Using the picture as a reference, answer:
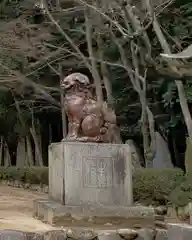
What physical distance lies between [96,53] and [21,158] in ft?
33.8

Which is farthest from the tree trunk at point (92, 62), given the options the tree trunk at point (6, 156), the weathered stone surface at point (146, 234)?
the tree trunk at point (6, 156)

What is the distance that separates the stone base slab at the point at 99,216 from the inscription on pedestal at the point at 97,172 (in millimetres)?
364

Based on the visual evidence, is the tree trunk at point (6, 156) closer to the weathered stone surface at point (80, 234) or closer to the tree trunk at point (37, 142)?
the tree trunk at point (37, 142)

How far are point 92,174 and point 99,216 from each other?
63 cm

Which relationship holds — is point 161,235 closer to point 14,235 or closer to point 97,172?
point 97,172

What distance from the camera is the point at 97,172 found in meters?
6.89

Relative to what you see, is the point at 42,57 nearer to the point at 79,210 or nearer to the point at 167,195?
the point at 167,195

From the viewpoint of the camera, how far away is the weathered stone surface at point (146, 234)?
6.23 meters

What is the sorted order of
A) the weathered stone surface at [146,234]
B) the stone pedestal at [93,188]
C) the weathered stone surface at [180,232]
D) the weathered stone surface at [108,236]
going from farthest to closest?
1. the stone pedestal at [93,188]
2. the weathered stone surface at [146,234]
3. the weathered stone surface at [108,236]
4. the weathered stone surface at [180,232]

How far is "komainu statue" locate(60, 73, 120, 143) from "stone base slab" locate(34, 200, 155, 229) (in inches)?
41.9

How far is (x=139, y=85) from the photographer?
12.7m

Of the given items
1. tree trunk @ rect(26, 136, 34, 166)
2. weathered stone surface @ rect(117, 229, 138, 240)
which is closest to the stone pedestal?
weathered stone surface @ rect(117, 229, 138, 240)

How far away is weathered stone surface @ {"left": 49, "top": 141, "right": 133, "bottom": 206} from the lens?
22.3ft

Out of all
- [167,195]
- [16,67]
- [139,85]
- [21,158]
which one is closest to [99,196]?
[167,195]
